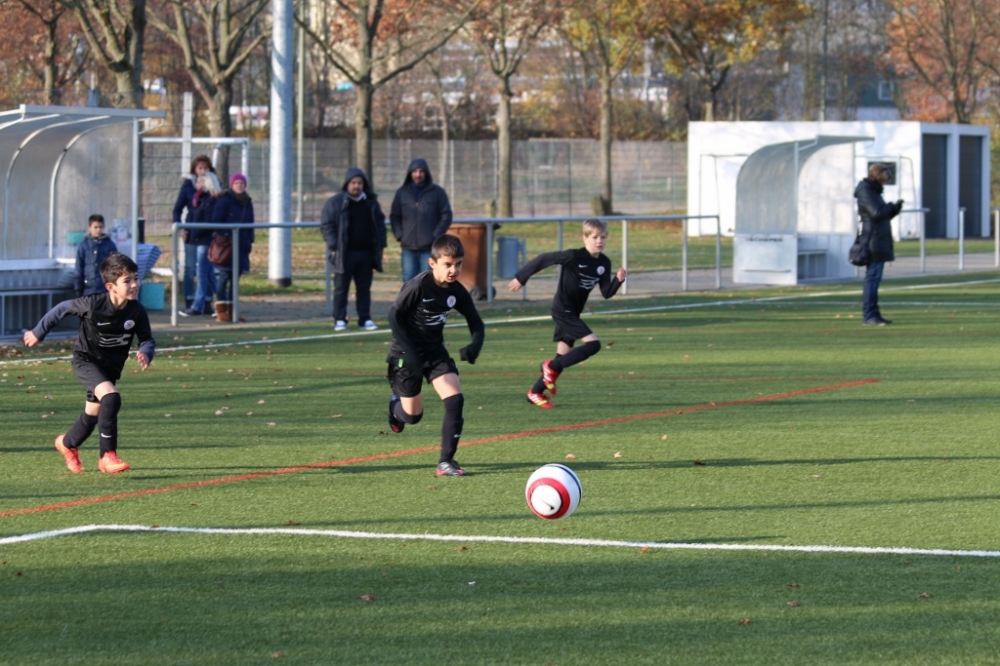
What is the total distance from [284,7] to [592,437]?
14.4m

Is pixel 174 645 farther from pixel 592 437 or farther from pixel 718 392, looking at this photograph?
pixel 718 392

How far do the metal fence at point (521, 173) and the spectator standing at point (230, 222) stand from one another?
979 inches

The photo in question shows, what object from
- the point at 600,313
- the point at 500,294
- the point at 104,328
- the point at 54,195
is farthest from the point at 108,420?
the point at 500,294

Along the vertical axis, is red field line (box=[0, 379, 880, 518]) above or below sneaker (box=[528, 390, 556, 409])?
below

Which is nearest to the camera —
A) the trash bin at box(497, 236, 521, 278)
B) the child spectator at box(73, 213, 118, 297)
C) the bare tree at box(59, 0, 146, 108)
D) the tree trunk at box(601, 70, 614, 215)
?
the child spectator at box(73, 213, 118, 297)

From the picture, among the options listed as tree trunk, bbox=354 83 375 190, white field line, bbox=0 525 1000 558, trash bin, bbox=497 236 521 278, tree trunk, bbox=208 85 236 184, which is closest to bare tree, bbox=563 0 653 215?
tree trunk, bbox=354 83 375 190

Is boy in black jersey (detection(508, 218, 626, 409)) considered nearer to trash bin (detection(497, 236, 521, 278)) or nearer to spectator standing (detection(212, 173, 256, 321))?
spectator standing (detection(212, 173, 256, 321))

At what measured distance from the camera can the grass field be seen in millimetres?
5449

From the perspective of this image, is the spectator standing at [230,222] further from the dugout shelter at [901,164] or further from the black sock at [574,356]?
the dugout shelter at [901,164]

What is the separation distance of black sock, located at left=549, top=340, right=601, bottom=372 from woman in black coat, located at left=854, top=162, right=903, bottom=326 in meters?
6.72

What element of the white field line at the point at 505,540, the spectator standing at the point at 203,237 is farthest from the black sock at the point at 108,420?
the spectator standing at the point at 203,237

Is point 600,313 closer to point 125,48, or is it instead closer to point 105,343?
point 125,48

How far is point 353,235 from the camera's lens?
1722cm

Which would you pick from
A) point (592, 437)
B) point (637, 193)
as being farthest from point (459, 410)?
point (637, 193)
